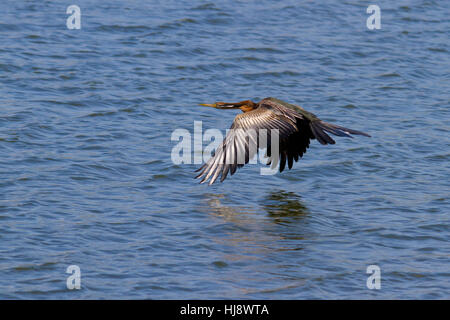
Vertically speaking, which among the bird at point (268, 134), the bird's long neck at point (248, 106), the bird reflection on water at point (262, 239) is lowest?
the bird reflection on water at point (262, 239)

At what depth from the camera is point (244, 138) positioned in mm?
8617

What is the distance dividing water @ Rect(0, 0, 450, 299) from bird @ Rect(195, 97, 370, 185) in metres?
0.43

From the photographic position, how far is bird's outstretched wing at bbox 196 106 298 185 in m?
8.48

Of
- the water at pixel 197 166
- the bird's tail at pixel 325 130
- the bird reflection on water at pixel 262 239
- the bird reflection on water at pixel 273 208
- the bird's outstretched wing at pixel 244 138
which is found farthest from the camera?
the bird's tail at pixel 325 130

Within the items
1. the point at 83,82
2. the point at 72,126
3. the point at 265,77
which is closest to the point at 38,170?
the point at 72,126

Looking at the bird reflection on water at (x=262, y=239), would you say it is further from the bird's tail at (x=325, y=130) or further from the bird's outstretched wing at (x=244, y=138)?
the bird's tail at (x=325, y=130)

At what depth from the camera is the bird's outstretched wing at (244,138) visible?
27.8 feet

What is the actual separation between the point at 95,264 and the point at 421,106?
7.44 m

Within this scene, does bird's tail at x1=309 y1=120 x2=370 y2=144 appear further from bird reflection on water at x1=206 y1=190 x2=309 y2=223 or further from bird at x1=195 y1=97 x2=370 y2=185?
bird reflection on water at x1=206 y1=190 x2=309 y2=223

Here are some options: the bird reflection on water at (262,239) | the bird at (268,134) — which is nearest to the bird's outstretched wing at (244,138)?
the bird at (268,134)

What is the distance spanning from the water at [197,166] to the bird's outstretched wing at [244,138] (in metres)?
0.49

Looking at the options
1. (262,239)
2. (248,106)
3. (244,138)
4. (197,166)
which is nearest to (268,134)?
(244,138)
